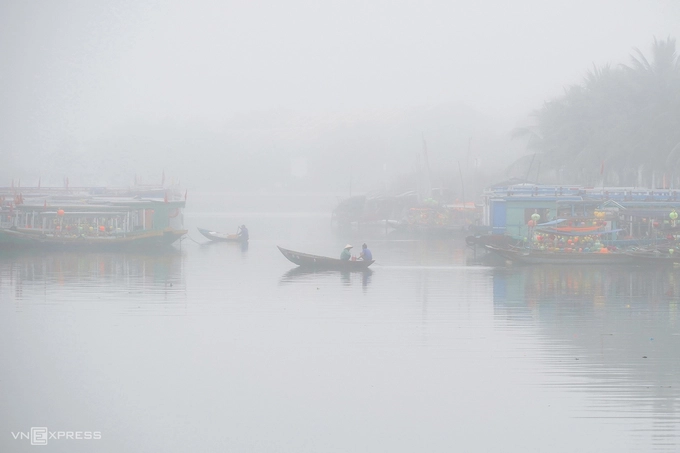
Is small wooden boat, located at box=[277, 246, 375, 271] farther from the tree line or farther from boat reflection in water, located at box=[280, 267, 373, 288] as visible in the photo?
the tree line

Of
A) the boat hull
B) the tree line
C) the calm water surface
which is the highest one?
the tree line

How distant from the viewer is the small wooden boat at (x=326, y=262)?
32656mm

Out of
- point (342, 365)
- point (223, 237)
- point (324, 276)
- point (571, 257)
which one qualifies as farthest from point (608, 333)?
point (223, 237)

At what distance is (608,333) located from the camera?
63.5ft

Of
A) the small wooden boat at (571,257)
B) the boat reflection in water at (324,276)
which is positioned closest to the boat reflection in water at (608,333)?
the small wooden boat at (571,257)

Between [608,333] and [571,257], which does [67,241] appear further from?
[608,333]

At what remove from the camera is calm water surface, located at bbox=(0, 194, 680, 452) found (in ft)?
40.0

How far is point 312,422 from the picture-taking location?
1269cm

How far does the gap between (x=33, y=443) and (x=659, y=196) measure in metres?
36.3

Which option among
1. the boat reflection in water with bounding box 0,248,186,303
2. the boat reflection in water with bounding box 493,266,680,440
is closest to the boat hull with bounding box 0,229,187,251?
the boat reflection in water with bounding box 0,248,186,303

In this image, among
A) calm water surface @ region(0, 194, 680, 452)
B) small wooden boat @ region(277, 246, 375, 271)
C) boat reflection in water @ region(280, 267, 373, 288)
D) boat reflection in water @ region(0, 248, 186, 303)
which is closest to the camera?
calm water surface @ region(0, 194, 680, 452)

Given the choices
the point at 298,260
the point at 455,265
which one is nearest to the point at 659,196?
the point at 455,265

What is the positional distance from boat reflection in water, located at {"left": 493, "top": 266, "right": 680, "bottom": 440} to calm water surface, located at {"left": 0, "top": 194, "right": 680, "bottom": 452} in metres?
0.06

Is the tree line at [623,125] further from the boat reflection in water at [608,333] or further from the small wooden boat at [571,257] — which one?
the boat reflection in water at [608,333]
